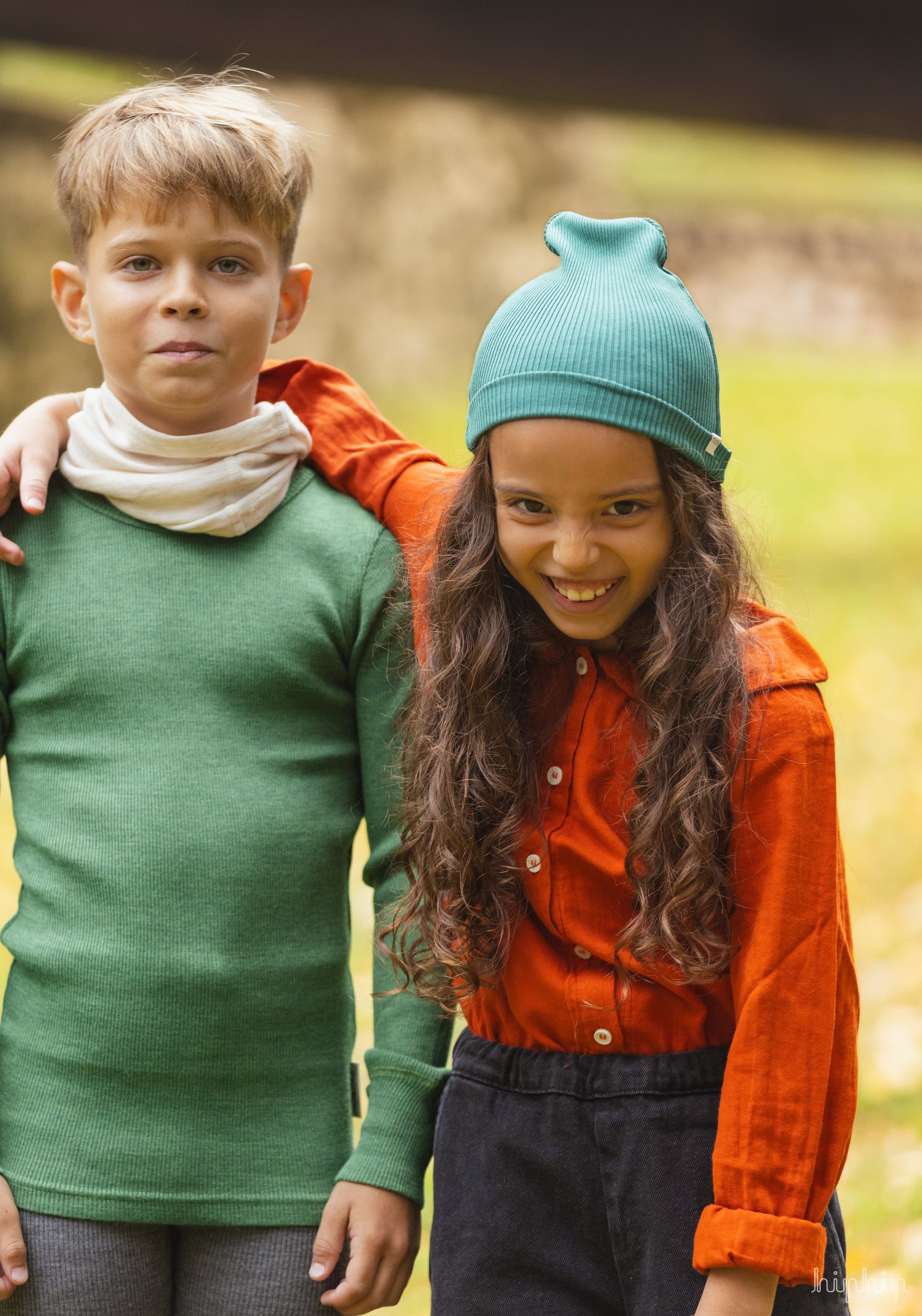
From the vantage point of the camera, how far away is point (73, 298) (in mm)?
1693

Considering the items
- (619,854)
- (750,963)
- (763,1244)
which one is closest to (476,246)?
(619,854)

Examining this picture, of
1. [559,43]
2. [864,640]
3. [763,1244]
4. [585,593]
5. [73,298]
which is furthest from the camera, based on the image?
[864,640]

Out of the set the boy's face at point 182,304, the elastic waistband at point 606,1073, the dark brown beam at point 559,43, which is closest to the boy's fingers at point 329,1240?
the elastic waistband at point 606,1073

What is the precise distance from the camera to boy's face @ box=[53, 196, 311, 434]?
1.55 metres

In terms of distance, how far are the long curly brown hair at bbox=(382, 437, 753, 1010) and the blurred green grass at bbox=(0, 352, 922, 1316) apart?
115 millimetres

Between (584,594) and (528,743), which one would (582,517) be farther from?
(528,743)

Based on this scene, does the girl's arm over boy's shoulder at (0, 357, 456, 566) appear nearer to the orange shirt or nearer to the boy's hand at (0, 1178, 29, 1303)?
the orange shirt

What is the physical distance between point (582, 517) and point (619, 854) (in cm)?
34

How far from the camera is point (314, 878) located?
1.59 m

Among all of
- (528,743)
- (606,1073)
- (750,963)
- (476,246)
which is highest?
(476,246)

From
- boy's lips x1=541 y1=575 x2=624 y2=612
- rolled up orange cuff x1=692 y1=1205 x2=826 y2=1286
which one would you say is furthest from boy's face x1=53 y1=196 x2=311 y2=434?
rolled up orange cuff x1=692 y1=1205 x2=826 y2=1286

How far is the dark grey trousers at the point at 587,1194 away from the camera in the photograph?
55.1 inches

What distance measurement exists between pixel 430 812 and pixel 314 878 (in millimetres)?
177

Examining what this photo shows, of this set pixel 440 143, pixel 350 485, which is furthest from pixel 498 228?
pixel 350 485
